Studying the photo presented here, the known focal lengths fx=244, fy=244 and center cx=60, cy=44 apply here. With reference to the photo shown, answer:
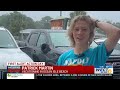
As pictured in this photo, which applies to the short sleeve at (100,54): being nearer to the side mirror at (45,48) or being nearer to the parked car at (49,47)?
the parked car at (49,47)

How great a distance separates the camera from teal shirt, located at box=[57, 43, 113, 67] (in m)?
3.21

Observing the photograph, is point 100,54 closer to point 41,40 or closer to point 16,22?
point 41,40

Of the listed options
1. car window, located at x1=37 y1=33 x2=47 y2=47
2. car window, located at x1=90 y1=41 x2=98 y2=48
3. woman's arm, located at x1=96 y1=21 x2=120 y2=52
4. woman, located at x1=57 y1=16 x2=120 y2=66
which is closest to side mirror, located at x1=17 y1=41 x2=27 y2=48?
car window, located at x1=37 y1=33 x2=47 y2=47

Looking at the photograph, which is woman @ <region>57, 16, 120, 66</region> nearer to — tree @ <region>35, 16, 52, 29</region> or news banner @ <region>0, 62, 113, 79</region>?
news banner @ <region>0, 62, 113, 79</region>

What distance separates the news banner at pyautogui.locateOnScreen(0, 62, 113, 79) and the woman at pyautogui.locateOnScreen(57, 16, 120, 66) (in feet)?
0.35

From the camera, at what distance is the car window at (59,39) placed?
11.3ft

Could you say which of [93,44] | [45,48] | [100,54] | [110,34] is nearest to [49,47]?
[45,48]

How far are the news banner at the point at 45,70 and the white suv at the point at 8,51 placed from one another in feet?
0.21

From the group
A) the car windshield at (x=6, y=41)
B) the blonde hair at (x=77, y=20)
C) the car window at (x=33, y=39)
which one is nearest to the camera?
the blonde hair at (x=77, y=20)

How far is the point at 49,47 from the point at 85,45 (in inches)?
22.4

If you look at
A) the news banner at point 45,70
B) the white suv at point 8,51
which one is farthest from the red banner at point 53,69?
the white suv at point 8,51
